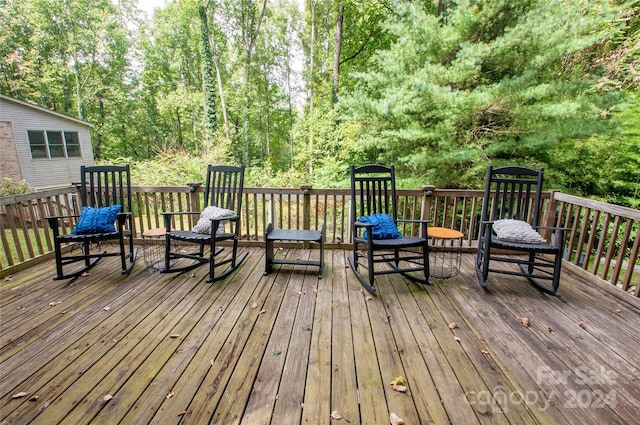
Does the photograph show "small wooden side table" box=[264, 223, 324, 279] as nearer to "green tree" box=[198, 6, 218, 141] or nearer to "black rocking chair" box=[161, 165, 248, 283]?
"black rocking chair" box=[161, 165, 248, 283]

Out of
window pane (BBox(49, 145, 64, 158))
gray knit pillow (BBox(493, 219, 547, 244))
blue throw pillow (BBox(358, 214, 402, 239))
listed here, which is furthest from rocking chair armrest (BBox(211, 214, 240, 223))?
window pane (BBox(49, 145, 64, 158))

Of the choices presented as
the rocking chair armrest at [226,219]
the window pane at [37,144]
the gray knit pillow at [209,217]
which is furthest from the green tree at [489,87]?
the window pane at [37,144]

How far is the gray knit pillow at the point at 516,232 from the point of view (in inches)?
113

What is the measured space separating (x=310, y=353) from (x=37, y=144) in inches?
483

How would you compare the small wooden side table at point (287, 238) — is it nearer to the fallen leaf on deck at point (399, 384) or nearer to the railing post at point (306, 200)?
the railing post at point (306, 200)

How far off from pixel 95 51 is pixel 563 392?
21.2 meters

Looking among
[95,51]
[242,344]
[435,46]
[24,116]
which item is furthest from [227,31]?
[242,344]

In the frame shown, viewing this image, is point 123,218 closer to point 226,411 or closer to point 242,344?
point 242,344

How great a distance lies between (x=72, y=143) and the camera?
10398 mm

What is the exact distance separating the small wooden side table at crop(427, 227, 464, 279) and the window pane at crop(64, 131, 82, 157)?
41.9 feet

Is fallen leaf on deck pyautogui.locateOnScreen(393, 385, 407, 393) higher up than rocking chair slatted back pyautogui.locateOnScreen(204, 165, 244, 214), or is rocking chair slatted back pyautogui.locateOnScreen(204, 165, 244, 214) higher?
rocking chair slatted back pyautogui.locateOnScreen(204, 165, 244, 214)

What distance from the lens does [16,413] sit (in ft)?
4.83

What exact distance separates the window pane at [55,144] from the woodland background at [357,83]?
295cm

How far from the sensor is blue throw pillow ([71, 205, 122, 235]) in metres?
3.06
